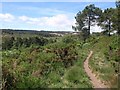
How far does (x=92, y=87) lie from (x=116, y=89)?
1.62 meters

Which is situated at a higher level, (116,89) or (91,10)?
(91,10)

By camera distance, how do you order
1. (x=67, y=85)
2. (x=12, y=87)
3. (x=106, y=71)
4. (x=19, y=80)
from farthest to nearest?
(x=106, y=71) < (x=67, y=85) < (x=19, y=80) < (x=12, y=87)

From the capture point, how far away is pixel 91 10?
4950cm

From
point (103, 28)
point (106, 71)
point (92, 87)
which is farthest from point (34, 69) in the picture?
point (103, 28)

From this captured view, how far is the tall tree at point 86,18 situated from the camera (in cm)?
4909

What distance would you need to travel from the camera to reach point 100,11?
49.3 metres

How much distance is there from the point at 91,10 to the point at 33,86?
4157 cm

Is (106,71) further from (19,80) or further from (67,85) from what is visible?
(19,80)

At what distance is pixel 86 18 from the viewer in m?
50.7

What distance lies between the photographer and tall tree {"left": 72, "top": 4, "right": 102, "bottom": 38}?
49.1 m

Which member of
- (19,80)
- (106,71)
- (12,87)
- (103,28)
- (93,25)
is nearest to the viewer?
(12,87)

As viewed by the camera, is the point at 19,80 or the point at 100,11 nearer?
the point at 19,80

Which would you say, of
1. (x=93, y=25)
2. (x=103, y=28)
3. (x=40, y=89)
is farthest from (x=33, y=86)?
(x=93, y=25)

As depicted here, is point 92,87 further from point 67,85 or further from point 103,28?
point 103,28
